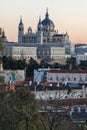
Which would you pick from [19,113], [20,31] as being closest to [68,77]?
[19,113]

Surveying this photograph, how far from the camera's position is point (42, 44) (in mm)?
103062

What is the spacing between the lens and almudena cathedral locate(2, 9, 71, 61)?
317 ft

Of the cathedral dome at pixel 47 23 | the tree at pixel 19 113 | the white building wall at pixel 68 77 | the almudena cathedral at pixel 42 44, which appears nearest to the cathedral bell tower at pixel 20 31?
the almudena cathedral at pixel 42 44

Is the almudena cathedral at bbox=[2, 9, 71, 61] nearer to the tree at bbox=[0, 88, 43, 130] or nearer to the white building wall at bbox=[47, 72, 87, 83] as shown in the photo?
the white building wall at bbox=[47, 72, 87, 83]

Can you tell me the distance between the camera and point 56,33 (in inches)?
4279

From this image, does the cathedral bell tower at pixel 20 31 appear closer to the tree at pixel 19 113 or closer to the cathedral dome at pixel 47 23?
the cathedral dome at pixel 47 23

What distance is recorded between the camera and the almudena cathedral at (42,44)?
96575 mm

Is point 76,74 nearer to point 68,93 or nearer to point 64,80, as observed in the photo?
point 64,80

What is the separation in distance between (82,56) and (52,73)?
56747 mm

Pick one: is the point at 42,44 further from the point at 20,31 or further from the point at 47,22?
the point at 20,31

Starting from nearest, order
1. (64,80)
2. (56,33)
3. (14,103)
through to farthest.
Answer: (14,103) < (64,80) < (56,33)

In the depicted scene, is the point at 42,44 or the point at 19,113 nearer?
the point at 19,113

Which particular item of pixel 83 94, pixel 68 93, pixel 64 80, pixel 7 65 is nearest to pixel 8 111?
pixel 68 93

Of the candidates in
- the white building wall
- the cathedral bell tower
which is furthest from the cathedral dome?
the white building wall
